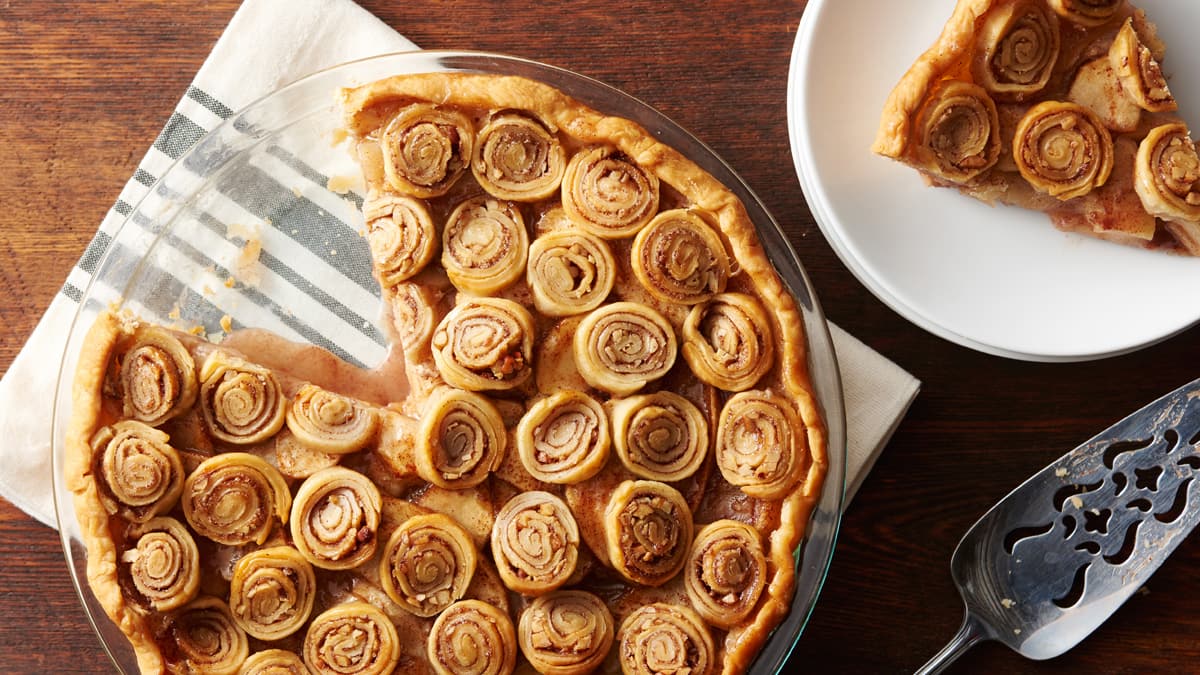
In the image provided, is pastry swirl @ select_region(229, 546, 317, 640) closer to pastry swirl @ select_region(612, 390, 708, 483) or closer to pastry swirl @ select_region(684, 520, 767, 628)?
pastry swirl @ select_region(612, 390, 708, 483)

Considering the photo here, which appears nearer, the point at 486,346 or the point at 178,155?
the point at 486,346

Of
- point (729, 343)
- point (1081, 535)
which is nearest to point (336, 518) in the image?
point (729, 343)

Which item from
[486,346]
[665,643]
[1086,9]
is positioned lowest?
[665,643]

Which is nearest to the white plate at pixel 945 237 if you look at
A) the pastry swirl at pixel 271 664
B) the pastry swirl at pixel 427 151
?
the pastry swirl at pixel 427 151

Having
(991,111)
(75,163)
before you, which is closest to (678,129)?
(991,111)

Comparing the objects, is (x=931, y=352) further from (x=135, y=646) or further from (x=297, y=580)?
(x=135, y=646)

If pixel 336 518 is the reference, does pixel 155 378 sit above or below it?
above

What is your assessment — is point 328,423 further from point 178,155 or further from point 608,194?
point 178,155
